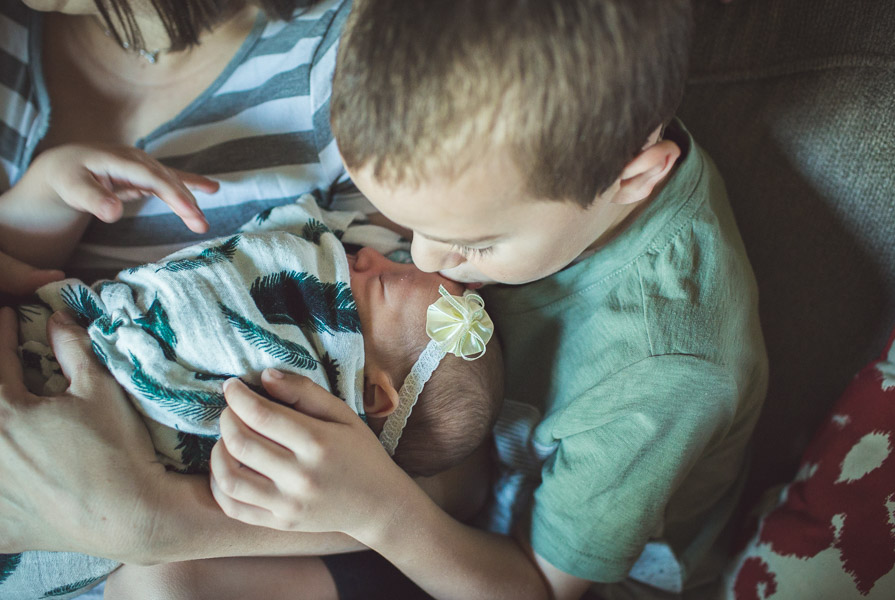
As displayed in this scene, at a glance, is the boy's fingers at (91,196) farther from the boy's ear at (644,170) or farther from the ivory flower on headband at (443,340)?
the boy's ear at (644,170)

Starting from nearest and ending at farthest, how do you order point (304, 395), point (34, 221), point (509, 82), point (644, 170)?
point (509, 82) < point (644, 170) < point (304, 395) < point (34, 221)

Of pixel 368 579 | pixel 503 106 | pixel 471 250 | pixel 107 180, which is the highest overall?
pixel 503 106

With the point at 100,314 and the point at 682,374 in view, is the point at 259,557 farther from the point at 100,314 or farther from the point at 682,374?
the point at 682,374

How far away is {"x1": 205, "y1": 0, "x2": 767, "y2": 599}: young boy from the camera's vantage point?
2.05 ft

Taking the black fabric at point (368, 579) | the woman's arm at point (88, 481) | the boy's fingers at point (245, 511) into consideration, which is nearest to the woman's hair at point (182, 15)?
the woman's arm at point (88, 481)

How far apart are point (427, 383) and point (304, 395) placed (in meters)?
0.21

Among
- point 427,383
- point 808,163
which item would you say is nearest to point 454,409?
point 427,383

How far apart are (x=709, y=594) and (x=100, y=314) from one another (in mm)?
1167

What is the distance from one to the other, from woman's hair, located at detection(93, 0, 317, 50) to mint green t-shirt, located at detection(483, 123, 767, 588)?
0.65 meters

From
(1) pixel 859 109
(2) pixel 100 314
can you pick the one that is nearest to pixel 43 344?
(2) pixel 100 314

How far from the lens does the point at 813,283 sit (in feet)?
3.74

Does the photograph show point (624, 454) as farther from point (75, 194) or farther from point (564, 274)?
point (75, 194)

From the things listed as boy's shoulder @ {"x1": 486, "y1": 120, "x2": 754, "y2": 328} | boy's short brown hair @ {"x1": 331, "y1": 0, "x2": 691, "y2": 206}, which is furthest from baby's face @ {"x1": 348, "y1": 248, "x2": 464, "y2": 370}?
boy's short brown hair @ {"x1": 331, "y1": 0, "x2": 691, "y2": 206}

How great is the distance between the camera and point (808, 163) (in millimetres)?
1091
